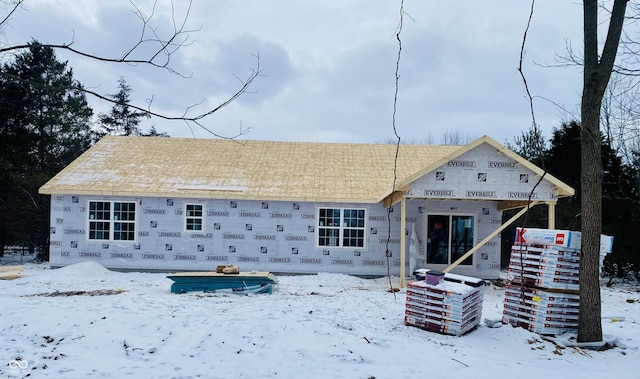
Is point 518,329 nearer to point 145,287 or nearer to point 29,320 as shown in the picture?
point 29,320

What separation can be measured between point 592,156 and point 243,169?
13.3 m

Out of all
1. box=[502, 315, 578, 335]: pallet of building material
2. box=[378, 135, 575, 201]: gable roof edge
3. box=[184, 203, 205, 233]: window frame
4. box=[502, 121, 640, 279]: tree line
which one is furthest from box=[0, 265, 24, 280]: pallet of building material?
Result: box=[502, 121, 640, 279]: tree line

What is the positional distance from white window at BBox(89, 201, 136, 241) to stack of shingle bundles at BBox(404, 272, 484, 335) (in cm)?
1183

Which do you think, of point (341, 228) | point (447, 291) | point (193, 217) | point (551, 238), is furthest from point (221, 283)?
point (551, 238)

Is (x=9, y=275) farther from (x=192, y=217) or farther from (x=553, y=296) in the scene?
Answer: (x=553, y=296)

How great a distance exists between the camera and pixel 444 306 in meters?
8.23

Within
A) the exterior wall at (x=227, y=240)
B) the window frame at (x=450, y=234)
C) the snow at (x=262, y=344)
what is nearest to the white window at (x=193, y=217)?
the exterior wall at (x=227, y=240)

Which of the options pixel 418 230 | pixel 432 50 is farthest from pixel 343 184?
pixel 432 50

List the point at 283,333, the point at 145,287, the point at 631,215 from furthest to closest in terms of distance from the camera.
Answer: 1. the point at 631,215
2. the point at 145,287
3. the point at 283,333

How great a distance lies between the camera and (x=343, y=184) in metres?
17.6

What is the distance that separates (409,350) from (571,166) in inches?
691

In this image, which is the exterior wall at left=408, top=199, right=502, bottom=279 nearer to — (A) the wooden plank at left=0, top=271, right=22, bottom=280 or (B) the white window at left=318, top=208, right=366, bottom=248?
(B) the white window at left=318, top=208, right=366, bottom=248

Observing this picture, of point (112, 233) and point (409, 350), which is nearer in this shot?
point (409, 350)

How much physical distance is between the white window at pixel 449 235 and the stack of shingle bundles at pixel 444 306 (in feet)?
27.3
